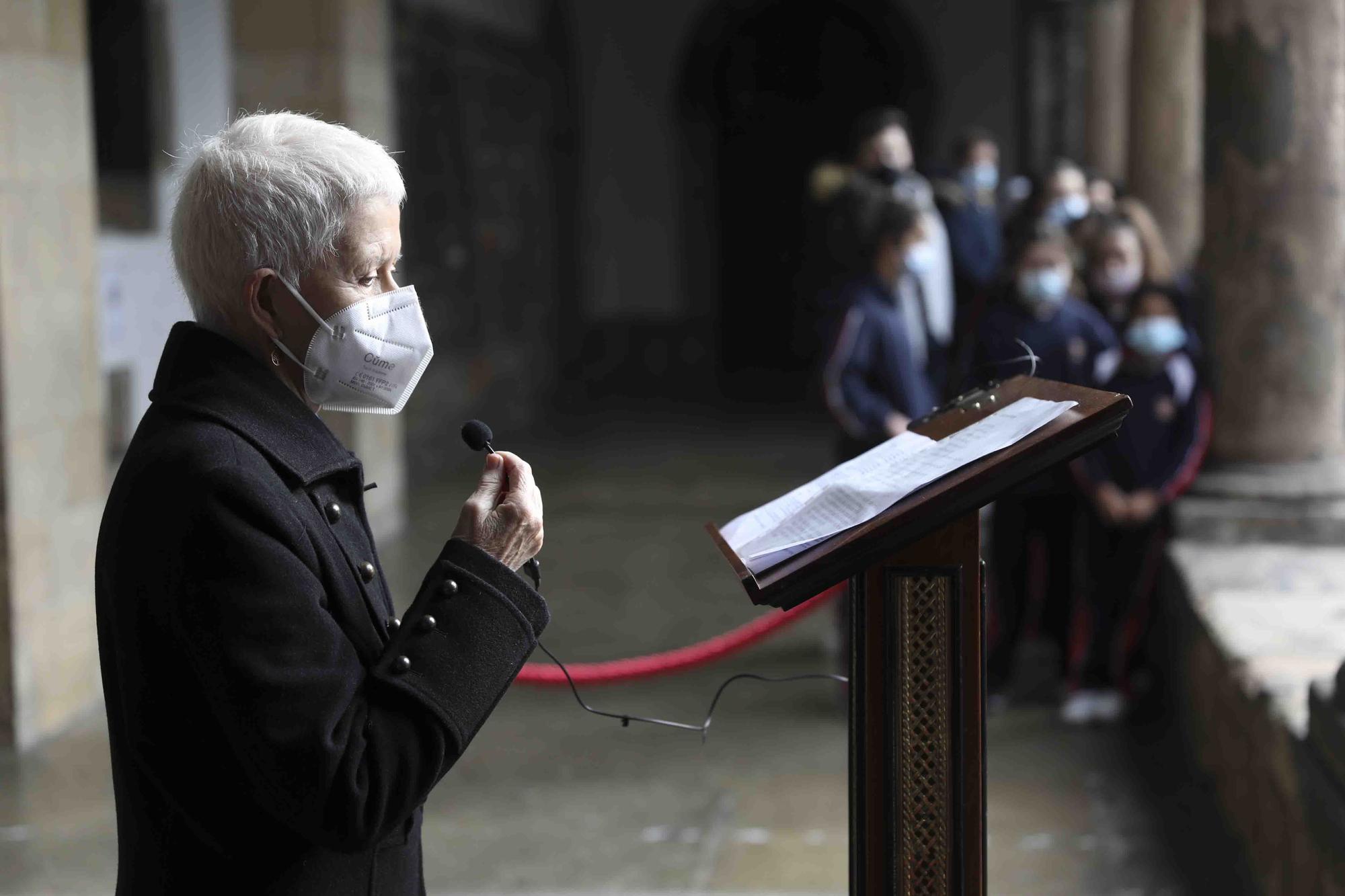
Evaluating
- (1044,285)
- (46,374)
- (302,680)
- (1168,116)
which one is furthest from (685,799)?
(1168,116)

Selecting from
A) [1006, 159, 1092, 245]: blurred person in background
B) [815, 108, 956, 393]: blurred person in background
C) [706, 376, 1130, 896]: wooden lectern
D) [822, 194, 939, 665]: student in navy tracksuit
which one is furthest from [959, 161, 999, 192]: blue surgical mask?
[706, 376, 1130, 896]: wooden lectern

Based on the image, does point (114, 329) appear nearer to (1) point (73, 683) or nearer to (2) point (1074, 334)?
(1) point (73, 683)

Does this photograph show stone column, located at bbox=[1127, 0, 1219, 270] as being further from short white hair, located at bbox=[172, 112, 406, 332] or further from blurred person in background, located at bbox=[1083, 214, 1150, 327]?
short white hair, located at bbox=[172, 112, 406, 332]

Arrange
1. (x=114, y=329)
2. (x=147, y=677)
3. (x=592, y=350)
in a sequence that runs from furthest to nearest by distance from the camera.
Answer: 1. (x=592, y=350)
2. (x=114, y=329)
3. (x=147, y=677)

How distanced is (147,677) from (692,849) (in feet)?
8.53

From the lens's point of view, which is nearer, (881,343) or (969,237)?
(881,343)

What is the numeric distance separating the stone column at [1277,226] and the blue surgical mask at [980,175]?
6.12 ft

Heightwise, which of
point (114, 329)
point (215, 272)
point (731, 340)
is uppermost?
point (215, 272)

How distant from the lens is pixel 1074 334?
16.5 ft

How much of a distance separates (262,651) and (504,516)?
308 millimetres

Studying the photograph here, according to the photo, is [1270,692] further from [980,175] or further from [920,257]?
[980,175]

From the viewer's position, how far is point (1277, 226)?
199 inches

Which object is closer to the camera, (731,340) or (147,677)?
(147,677)

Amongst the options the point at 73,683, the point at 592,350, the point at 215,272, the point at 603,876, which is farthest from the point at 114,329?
the point at 592,350
